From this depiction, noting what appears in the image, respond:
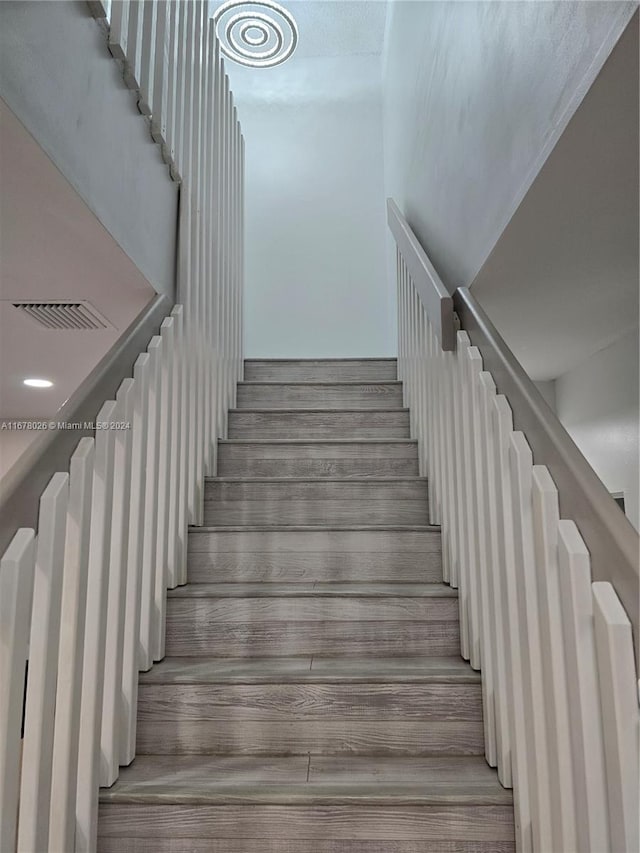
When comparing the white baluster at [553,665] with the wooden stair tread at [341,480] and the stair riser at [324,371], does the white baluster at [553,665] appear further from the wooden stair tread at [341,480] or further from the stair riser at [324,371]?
the stair riser at [324,371]

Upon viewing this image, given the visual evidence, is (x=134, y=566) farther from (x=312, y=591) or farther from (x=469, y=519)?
(x=469, y=519)

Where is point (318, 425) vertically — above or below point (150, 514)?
above

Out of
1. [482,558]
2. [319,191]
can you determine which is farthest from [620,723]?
[319,191]

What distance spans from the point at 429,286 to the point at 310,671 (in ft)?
4.13

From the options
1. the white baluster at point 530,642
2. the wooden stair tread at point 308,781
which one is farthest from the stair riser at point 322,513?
the white baluster at point 530,642

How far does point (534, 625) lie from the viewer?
4.00ft

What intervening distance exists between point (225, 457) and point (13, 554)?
1552 millimetres

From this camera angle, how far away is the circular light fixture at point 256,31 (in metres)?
3.61

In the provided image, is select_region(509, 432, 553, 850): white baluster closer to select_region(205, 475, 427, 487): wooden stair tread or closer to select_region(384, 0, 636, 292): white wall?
select_region(384, 0, 636, 292): white wall

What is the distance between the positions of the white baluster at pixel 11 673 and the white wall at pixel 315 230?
3538 mm

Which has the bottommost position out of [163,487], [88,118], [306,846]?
[306,846]

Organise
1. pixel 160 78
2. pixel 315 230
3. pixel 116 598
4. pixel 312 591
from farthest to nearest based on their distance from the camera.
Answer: pixel 315 230 → pixel 160 78 → pixel 312 591 → pixel 116 598

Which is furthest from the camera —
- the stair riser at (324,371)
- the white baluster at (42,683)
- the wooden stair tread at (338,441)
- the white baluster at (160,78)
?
the stair riser at (324,371)

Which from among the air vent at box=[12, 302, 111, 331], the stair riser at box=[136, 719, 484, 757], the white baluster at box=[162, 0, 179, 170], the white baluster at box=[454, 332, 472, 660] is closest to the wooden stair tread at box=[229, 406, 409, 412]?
the air vent at box=[12, 302, 111, 331]
